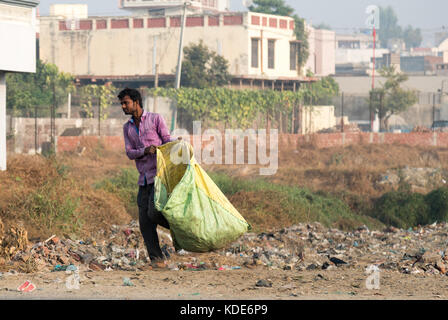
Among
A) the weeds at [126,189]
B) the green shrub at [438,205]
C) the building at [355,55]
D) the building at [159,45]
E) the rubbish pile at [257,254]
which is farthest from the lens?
the building at [355,55]

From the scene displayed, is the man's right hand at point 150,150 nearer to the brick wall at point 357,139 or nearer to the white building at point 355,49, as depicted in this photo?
the brick wall at point 357,139

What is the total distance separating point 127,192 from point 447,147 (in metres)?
18.3

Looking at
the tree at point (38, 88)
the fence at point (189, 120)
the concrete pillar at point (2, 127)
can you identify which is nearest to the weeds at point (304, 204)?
the concrete pillar at point (2, 127)

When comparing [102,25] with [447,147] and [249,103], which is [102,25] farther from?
[447,147]

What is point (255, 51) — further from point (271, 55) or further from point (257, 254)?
point (257, 254)

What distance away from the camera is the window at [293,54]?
44.8 m

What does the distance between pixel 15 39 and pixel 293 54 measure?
102ft

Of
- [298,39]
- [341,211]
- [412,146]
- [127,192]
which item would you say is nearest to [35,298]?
[127,192]

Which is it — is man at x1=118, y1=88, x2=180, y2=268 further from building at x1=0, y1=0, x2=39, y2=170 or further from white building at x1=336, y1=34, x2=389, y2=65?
white building at x1=336, y1=34, x2=389, y2=65

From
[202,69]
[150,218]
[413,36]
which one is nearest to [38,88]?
[202,69]

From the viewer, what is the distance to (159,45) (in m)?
41.6

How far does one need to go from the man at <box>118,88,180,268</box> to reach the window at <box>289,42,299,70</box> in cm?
3845

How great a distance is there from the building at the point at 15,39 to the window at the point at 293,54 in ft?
99.5

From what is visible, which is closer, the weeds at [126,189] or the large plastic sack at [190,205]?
the large plastic sack at [190,205]
